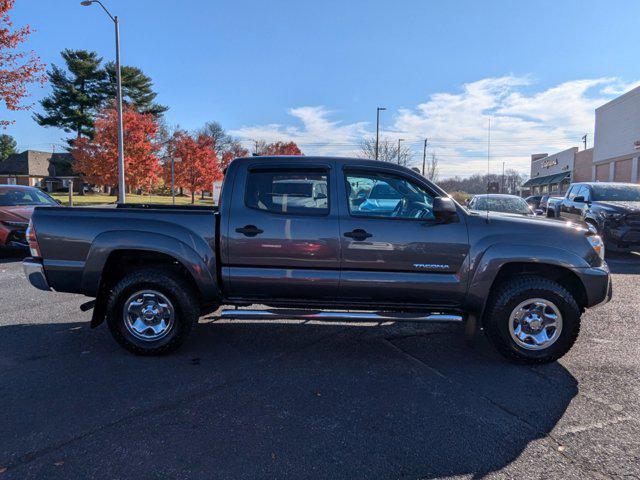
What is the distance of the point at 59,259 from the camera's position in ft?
14.5

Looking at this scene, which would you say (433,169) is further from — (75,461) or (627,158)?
(75,461)

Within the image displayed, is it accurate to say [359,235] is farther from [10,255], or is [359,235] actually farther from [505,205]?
[10,255]

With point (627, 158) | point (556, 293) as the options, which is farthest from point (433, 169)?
point (556, 293)

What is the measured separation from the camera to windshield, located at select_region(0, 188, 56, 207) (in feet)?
33.9

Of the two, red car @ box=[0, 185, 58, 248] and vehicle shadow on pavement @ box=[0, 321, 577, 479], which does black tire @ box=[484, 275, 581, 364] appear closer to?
vehicle shadow on pavement @ box=[0, 321, 577, 479]

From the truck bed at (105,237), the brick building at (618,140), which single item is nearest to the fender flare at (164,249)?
the truck bed at (105,237)

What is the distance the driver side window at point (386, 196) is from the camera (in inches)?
172

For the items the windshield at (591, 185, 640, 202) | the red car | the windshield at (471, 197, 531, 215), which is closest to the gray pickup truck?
the red car

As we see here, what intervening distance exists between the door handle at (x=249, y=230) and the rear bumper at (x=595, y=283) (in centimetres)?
304

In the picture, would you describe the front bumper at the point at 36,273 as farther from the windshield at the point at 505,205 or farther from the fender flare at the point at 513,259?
the windshield at the point at 505,205

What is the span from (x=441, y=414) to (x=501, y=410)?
0.49m

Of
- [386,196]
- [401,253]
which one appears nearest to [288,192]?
[386,196]

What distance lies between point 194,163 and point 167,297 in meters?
35.1

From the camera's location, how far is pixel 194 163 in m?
37.6
